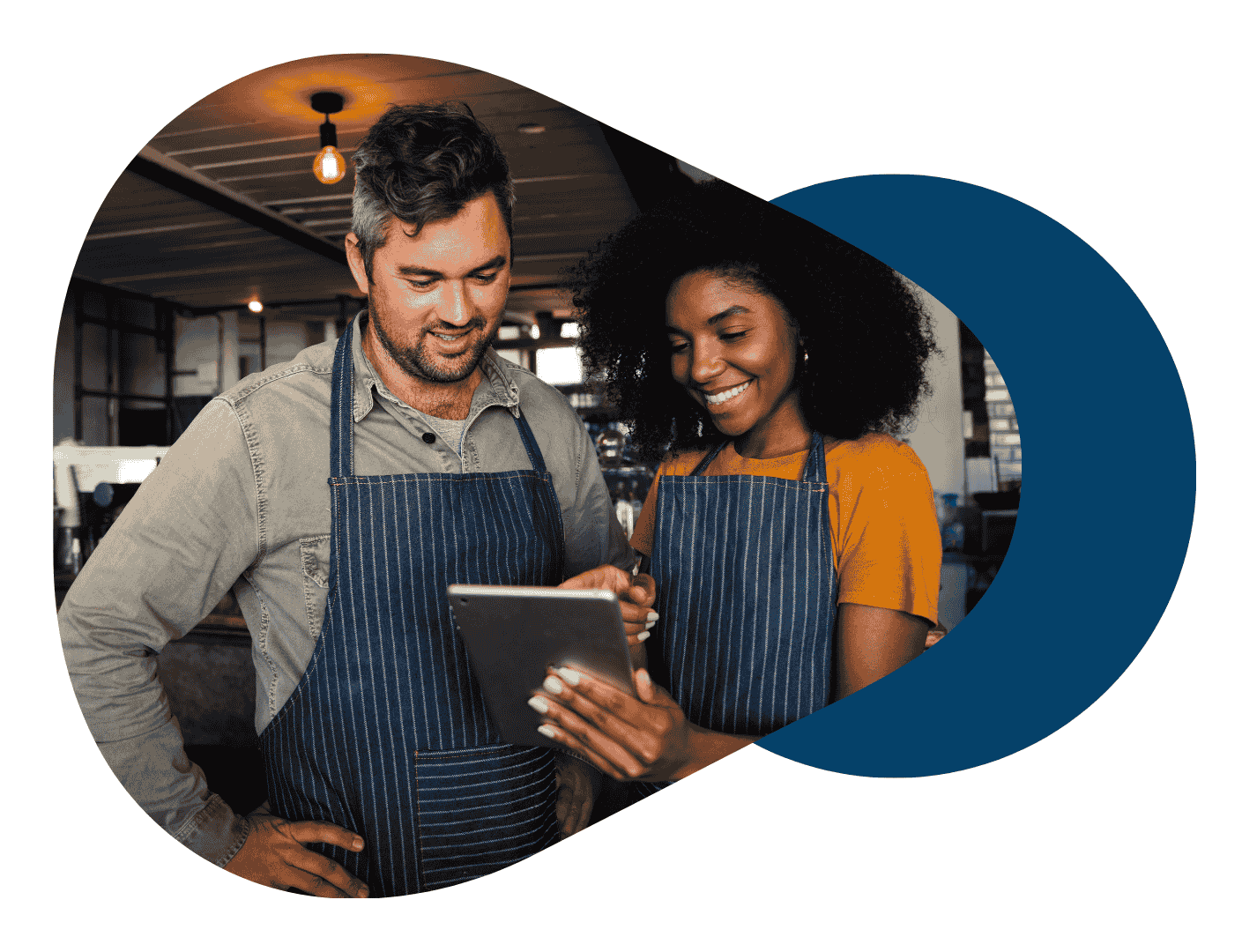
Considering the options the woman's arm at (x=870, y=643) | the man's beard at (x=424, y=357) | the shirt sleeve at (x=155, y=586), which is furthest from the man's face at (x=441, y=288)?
the woman's arm at (x=870, y=643)

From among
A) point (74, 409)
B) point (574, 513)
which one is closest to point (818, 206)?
point (574, 513)

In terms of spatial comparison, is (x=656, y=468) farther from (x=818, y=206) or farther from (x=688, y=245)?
(x=818, y=206)

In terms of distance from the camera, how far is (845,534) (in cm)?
114

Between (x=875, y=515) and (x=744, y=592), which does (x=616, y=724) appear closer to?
(x=744, y=592)

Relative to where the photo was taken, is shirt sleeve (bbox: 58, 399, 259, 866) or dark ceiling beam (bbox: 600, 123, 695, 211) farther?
dark ceiling beam (bbox: 600, 123, 695, 211)

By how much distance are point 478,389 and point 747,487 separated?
0.39 meters

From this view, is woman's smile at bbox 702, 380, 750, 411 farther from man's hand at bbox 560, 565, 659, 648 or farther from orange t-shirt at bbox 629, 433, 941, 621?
man's hand at bbox 560, 565, 659, 648

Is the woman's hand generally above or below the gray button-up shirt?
below

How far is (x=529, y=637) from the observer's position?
1084 mm

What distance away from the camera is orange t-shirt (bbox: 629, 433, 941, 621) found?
3.73 ft

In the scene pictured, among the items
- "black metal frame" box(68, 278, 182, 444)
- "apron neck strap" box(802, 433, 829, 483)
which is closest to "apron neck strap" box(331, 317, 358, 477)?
"black metal frame" box(68, 278, 182, 444)

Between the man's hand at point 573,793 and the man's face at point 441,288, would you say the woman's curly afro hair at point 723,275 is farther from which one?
the man's hand at point 573,793

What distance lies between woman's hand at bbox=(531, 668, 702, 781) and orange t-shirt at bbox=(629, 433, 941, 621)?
21 centimetres

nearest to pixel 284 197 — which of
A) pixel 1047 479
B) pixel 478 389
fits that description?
pixel 478 389
